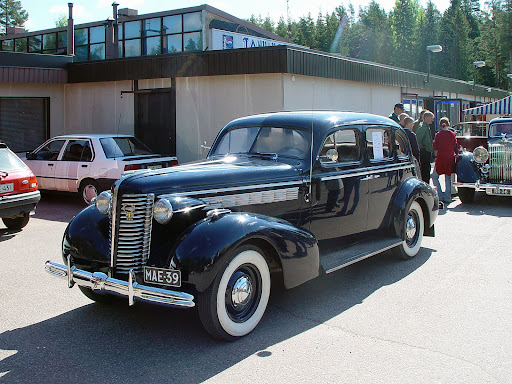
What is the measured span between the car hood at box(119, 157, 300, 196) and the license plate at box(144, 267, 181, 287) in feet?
2.22

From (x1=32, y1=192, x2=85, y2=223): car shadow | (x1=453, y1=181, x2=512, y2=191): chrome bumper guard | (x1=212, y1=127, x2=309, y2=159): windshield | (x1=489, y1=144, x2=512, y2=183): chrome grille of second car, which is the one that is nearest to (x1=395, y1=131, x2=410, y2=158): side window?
(x1=212, y1=127, x2=309, y2=159): windshield

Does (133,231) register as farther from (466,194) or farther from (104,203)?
(466,194)

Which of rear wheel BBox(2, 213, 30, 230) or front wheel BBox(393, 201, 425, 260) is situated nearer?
front wheel BBox(393, 201, 425, 260)

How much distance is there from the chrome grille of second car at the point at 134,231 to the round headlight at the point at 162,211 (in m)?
0.07

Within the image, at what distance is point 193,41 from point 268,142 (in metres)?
21.6

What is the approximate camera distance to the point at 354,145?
6180mm

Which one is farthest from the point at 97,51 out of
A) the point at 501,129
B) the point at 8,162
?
the point at 501,129

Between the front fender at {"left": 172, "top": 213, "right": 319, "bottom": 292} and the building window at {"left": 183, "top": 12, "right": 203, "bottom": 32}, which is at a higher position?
the building window at {"left": 183, "top": 12, "right": 203, "bottom": 32}

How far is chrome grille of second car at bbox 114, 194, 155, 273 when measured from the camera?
4402 mm

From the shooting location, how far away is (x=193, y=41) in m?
26.1

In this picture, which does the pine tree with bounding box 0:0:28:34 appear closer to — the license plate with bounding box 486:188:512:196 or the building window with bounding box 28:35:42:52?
the building window with bounding box 28:35:42:52

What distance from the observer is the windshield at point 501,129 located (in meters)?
11.8

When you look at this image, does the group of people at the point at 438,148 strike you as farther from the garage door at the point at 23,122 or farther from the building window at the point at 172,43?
the building window at the point at 172,43

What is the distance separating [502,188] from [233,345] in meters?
A: 8.15
